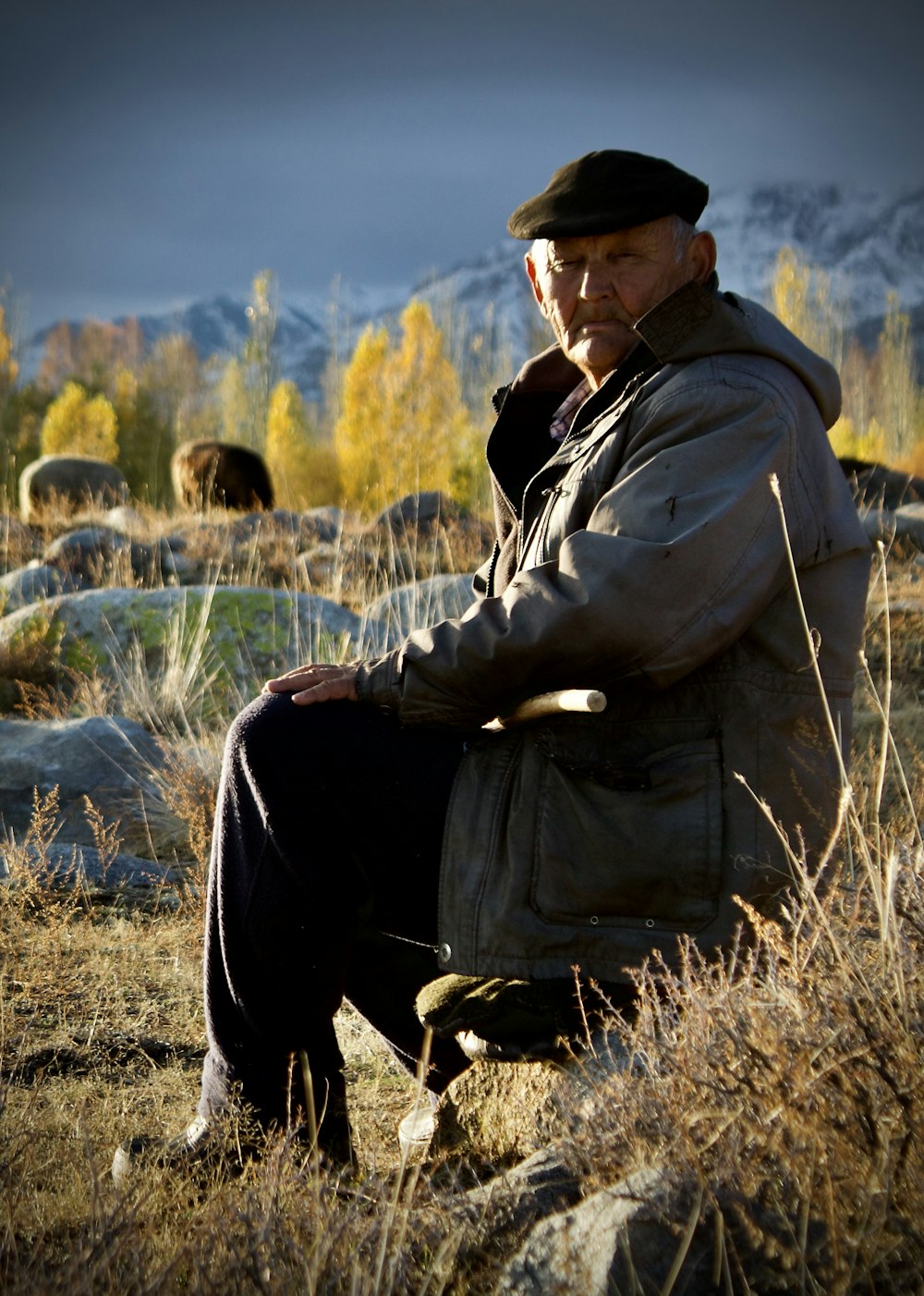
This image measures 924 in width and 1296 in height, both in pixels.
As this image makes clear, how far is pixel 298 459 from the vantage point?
1179 inches

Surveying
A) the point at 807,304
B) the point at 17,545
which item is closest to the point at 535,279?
the point at 17,545

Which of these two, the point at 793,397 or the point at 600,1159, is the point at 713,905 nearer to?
the point at 600,1159

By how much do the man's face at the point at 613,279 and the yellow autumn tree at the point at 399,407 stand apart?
21.9 m

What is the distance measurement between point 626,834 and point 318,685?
1.94ft

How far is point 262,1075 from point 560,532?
108 centimetres

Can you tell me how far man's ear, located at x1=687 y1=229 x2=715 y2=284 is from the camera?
2.36m

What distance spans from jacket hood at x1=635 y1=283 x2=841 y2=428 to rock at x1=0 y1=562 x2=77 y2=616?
678 cm

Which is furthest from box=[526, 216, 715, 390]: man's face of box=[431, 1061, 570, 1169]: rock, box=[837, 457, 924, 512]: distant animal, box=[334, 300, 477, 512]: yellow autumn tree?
box=[334, 300, 477, 512]: yellow autumn tree

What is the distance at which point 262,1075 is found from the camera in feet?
6.99

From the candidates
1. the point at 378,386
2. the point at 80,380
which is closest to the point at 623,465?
the point at 378,386

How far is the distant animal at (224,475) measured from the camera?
1688 cm

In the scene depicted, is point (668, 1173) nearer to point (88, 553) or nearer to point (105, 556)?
point (105, 556)

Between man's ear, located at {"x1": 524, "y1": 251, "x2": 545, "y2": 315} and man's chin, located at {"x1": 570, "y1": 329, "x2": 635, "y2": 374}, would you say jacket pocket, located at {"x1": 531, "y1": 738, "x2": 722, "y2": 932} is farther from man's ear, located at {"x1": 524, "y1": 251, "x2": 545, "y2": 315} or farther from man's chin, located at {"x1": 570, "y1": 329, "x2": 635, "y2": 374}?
man's ear, located at {"x1": 524, "y1": 251, "x2": 545, "y2": 315}

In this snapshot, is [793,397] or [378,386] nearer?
[793,397]
